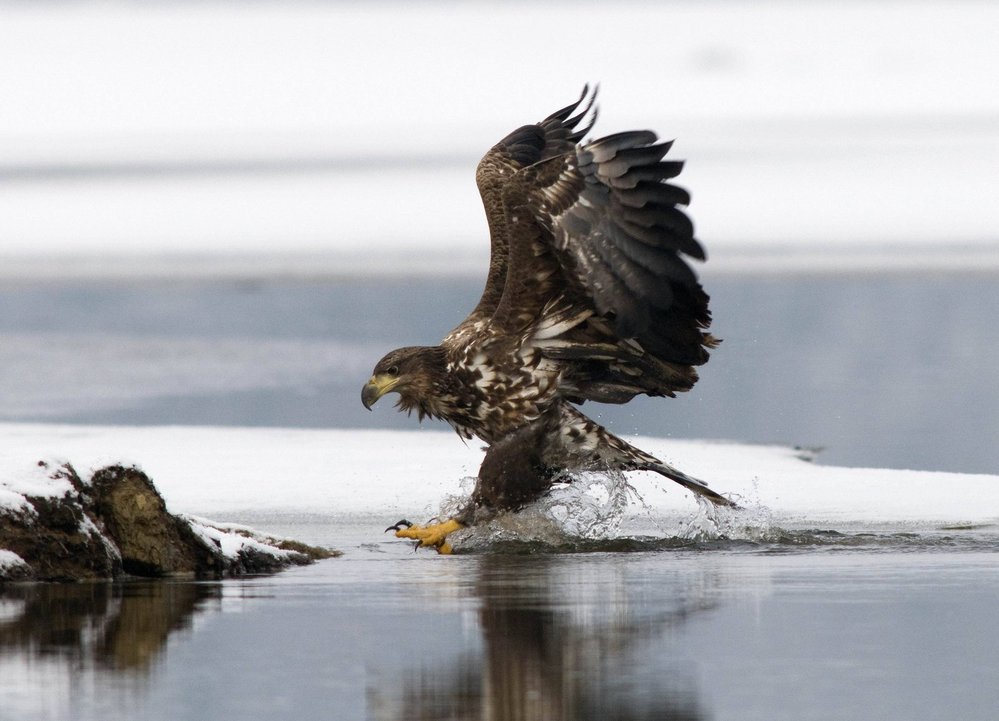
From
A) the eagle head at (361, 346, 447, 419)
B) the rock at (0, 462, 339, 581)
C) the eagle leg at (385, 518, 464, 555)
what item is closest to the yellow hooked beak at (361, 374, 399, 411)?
the eagle head at (361, 346, 447, 419)

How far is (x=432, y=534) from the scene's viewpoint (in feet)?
26.9

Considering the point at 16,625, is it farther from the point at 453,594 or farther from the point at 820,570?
the point at 820,570

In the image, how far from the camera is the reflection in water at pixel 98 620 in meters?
4.79

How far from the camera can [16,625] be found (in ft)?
17.5

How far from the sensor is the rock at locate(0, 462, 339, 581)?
6.55 meters

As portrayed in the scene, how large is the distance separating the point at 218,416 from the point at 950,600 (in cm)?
886

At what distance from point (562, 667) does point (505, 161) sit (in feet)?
18.9

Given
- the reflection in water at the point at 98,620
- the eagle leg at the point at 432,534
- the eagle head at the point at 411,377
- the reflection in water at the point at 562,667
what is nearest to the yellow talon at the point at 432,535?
the eagle leg at the point at 432,534

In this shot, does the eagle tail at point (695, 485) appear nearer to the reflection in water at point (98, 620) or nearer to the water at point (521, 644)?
the water at point (521, 644)

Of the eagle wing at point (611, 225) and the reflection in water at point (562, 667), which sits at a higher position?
the eagle wing at point (611, 225)

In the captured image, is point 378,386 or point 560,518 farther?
point 378,386

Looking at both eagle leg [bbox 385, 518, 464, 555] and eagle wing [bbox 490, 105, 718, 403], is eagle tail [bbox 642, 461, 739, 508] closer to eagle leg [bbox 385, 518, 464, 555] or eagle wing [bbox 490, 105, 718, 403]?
eagle wing [bbox 490, 105, 718, 403]

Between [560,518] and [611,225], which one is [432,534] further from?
[611,225]

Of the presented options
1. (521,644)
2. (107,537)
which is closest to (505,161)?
(107,537)
